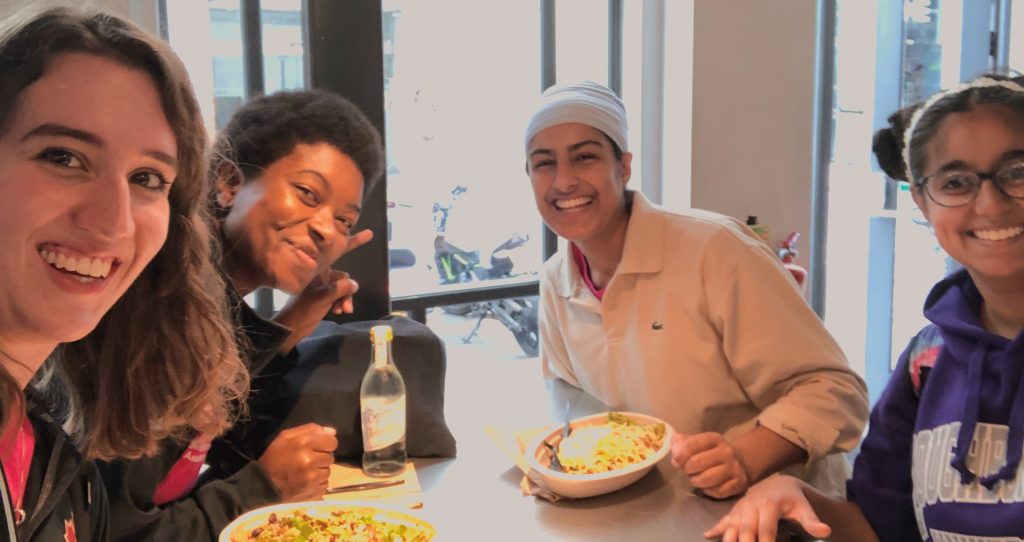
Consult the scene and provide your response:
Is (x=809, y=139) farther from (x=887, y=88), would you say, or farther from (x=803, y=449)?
(x=803, y=449)

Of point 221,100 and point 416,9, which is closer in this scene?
point 221,100

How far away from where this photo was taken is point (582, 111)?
1.88m

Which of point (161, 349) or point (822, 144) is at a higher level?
point (822, 144)

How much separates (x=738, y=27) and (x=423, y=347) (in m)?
2.07

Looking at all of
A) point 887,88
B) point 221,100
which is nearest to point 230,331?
point 221,100

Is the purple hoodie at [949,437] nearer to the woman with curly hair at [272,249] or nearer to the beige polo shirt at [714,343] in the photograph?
the beige polo shirt at [714,343]

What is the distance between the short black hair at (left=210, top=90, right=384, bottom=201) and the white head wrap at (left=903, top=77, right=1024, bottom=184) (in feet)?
3.15

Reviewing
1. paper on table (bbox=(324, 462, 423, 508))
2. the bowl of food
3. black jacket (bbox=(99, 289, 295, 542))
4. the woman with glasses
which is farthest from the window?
the bowl of food

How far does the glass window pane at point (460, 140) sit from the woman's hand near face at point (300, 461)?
1777 mm

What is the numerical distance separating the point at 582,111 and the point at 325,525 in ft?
3.52

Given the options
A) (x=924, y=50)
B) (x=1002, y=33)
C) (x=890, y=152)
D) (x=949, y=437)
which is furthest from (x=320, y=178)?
(x=1002, y=33)

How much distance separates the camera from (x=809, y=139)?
11.1ft

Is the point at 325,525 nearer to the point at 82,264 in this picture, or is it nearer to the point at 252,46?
the point at 82,264

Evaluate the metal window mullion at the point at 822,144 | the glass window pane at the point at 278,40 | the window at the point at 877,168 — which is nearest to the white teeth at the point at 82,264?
the glass window pane at the point at 278,40
